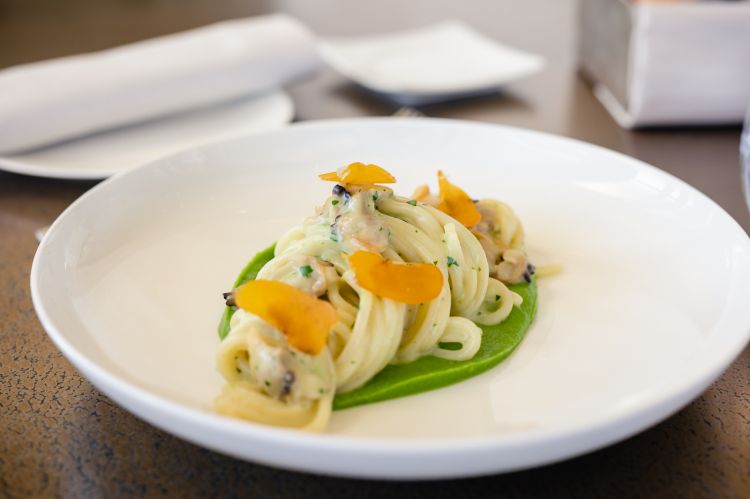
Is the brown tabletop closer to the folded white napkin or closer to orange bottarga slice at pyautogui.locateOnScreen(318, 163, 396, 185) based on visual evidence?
the folded white napkin

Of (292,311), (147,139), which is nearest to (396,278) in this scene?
(292,311)

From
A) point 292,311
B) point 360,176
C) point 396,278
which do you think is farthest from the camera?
point 360,176

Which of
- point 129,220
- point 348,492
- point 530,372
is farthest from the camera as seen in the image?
point 129,220

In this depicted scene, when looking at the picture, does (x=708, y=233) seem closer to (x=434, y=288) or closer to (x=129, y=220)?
(x=434, y=288)

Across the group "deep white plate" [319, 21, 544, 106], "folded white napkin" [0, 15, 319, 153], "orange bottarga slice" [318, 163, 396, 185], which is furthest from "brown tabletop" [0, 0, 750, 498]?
"orange bottarga slice" [318, 163, 396, 185]

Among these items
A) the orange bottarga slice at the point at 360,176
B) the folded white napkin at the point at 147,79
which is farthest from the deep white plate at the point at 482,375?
the folded white napkin at the point at 147,79

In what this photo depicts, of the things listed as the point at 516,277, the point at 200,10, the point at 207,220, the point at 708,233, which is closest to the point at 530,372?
the point at 516,277

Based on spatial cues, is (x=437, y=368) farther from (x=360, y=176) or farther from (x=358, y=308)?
(x=360, y=176)
